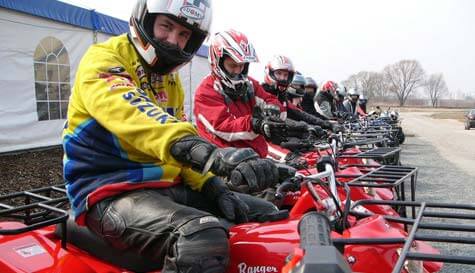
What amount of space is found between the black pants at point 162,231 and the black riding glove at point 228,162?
276 millimetres

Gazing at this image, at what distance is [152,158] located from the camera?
2330 millimetres

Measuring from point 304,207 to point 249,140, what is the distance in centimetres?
114

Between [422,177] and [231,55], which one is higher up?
[231,55]

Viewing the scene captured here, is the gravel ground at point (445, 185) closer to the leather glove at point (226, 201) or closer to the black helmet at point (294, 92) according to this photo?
the black helmet at point (294, 92)

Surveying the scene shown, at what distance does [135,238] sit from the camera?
2.00 metres

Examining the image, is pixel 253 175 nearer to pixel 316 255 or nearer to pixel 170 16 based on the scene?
pixel 316 255

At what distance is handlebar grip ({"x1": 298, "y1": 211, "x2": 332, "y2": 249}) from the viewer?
4.23 ft

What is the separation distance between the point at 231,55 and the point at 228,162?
284cm

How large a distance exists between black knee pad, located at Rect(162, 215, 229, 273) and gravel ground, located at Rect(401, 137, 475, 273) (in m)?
3.86

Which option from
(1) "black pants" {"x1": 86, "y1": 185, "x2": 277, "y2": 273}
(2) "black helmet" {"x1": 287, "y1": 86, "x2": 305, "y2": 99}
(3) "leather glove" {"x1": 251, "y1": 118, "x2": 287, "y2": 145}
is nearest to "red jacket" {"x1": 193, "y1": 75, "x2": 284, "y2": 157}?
(3) "leather glove" {"x1": 251, "y1": 118, "x2": 287, "y2": 145}

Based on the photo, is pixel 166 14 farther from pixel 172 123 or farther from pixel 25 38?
pixel 25 38

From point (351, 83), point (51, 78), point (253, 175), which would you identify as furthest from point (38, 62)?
point (351, 83)

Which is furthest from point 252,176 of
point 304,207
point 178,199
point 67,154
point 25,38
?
point 25,38

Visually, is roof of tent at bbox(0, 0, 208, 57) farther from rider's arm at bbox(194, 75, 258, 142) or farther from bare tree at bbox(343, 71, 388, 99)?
bare tree at bbox(343, 71, 388, 99)
